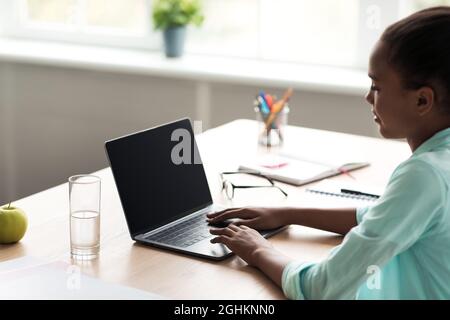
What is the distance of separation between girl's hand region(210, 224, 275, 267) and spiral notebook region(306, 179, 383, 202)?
1.42 feet

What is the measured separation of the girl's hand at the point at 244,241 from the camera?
59.2 inches

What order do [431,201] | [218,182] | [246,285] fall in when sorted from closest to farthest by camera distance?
[431,201], [246,285], [218,182]

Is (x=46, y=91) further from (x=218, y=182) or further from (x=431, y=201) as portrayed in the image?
(x=431, y=201)

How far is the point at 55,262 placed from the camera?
148cm

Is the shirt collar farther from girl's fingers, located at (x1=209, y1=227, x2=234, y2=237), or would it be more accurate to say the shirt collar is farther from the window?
the window

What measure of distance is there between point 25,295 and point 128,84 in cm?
222

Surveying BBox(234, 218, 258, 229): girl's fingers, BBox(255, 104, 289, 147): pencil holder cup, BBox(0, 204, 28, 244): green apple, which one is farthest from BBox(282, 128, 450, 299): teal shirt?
BBox(255, 104, 289, 147): pencil holder cup

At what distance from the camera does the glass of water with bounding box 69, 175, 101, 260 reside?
59.8 inches

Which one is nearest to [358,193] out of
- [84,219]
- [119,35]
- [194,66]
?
[84,219]

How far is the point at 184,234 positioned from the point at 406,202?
53 centimetres

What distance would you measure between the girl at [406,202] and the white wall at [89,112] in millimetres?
1744

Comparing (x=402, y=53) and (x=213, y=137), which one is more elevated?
(x=402, y=53)

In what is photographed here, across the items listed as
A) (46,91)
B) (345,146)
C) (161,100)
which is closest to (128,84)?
(161,100)

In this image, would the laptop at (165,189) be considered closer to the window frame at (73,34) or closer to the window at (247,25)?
the window at (247,25)
